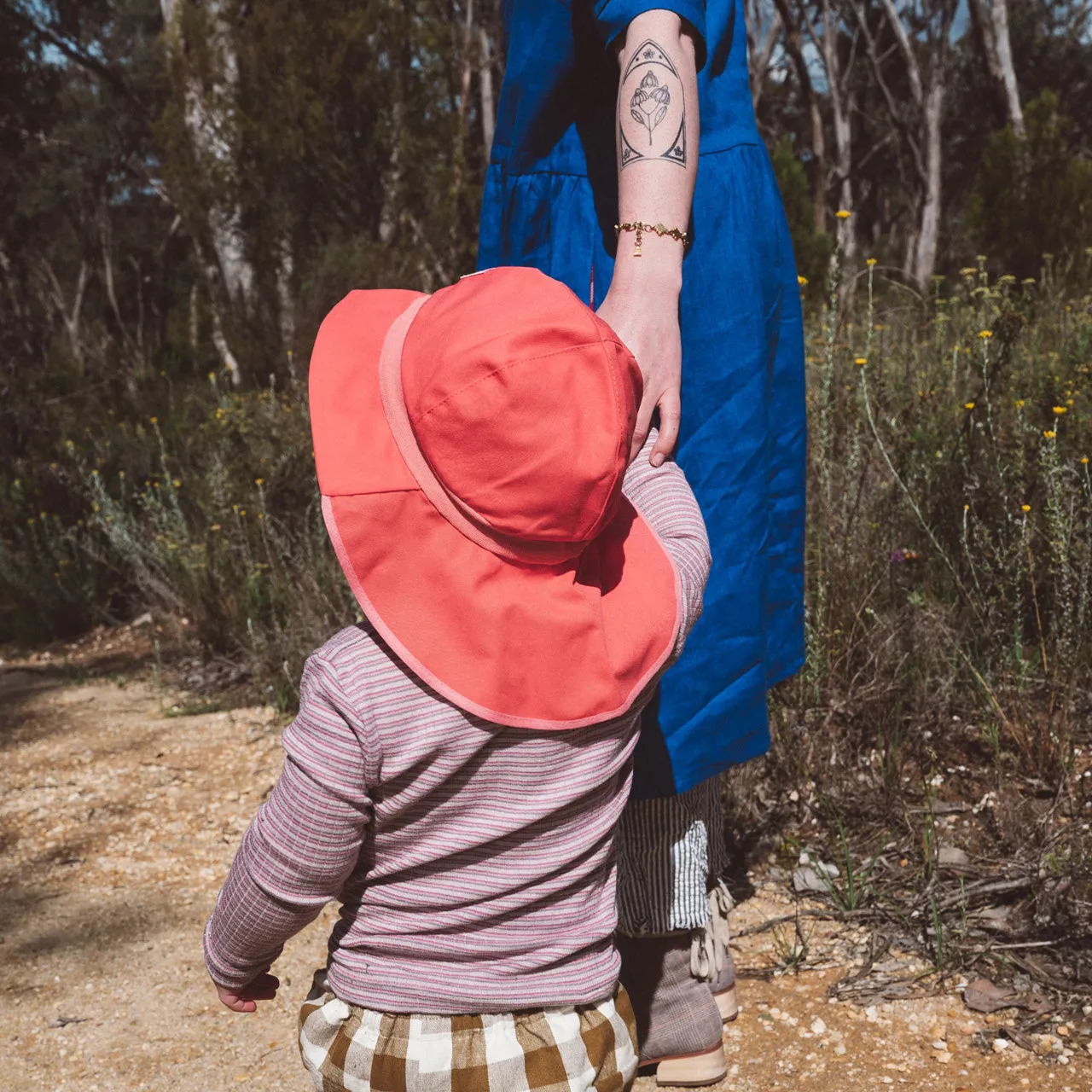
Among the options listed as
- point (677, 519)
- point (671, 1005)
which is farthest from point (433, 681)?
point (671, 1005)

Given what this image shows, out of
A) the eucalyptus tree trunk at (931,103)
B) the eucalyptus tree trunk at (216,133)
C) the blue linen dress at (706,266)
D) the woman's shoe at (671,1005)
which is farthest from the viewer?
the eucalyptus tree trunk at (931,103)

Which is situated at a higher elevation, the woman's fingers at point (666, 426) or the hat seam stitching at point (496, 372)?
the hat seam stitching at point (496, 372)

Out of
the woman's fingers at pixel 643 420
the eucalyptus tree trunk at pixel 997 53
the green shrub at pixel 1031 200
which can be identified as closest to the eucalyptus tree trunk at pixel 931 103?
the eucalyptus tree trunk at pixel 997 53

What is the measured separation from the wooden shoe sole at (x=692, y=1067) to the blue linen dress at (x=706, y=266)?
550 millimetres

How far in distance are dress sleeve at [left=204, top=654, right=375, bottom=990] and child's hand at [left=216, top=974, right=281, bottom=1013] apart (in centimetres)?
5

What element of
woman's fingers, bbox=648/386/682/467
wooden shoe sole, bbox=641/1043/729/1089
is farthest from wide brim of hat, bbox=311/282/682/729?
wooden shoe sole, bbox=641/1043/729/1089

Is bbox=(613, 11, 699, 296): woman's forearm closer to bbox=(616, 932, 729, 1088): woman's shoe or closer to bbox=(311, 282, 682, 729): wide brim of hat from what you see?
bbox=(311, 282, 682, 729): wide brim of hat

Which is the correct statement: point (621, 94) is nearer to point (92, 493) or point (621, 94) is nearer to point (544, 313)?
point (544, 313)

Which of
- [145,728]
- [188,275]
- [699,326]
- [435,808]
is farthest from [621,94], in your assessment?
[188,275]

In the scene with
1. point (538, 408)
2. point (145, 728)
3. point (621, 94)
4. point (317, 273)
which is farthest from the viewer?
point (317, 273)

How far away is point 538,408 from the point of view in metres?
1.08

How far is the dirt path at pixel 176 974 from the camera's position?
1930mm

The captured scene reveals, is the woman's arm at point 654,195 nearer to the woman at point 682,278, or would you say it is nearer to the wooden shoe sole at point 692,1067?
the woman at point 682,278

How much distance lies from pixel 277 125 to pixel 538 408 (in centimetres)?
713
